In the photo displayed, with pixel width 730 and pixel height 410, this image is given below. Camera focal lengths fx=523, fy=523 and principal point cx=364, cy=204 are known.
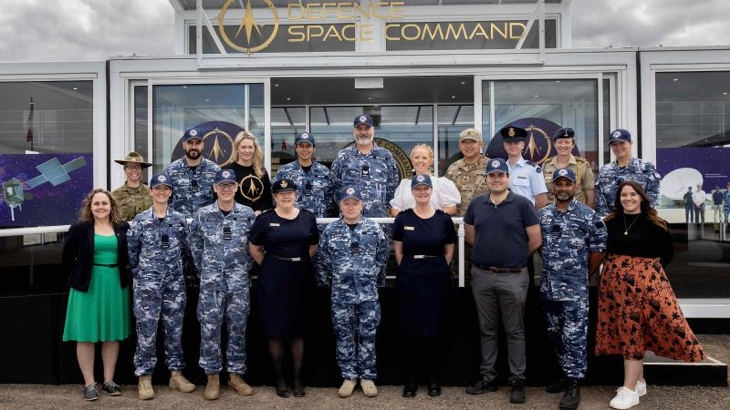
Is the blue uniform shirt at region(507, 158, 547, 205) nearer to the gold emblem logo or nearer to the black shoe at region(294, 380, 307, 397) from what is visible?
the black shoe at region(294, 380, 307, 397)

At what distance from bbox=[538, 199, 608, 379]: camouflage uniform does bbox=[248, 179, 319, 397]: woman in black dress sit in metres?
1.69

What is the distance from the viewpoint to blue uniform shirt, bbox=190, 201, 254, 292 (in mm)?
3688

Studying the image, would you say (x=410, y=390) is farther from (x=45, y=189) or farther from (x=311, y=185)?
(x=45, y=189)

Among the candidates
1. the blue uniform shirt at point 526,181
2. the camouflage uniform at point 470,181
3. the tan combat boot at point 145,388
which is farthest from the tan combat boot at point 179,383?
the blue uniform shirt at point 526,181

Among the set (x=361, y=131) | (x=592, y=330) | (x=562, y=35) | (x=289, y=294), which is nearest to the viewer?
(x=289, y=294)

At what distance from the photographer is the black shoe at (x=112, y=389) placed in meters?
3.81

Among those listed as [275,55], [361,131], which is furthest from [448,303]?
[275,55]

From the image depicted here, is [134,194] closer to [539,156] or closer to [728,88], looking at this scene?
[539,156]

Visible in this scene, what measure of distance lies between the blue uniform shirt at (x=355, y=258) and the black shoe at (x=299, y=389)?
0.69 metres

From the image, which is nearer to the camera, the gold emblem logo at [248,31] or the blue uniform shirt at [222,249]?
the blue uniform shirt at [222,249]

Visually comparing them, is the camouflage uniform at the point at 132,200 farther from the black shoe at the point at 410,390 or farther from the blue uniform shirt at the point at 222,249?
the black shoe at the point at 410,390

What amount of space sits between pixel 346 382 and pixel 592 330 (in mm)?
1924

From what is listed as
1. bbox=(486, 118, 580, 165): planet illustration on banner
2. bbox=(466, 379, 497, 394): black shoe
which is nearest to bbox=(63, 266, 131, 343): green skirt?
bbox=(466, 379, 497, 394): black shoe

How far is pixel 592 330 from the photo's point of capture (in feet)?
13.2
